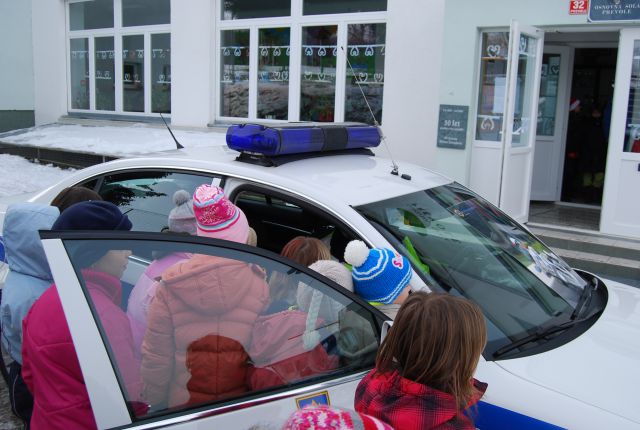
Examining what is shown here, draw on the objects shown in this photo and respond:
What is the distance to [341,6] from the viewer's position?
9523mm

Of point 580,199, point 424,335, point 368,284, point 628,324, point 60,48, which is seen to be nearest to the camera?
point 424,335

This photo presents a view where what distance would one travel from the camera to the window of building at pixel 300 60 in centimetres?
926

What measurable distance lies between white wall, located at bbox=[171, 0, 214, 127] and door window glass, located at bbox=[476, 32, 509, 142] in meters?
5.28

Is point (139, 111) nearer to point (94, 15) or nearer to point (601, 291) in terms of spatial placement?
point (94, 15)

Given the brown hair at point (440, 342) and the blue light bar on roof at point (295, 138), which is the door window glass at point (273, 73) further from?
the brown hair at point (440, 342)

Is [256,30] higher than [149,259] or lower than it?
higher

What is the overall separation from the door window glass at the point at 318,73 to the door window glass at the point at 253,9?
0.63 meters

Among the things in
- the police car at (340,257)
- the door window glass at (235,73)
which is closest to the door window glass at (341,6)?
the door window glass at (235,73)

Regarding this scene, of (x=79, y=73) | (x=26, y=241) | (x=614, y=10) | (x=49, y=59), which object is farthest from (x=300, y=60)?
(x=26, y=241)

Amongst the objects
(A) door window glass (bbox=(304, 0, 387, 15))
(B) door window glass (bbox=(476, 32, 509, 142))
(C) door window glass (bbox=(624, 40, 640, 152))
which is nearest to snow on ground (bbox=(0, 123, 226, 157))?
(A) door window glass (bbox=(304, 0, 387, 15))

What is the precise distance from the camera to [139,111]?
12.9 meters

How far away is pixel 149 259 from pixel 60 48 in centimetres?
1362

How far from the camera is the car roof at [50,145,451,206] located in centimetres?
295

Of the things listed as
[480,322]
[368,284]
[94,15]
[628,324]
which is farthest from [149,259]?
[94,15]
